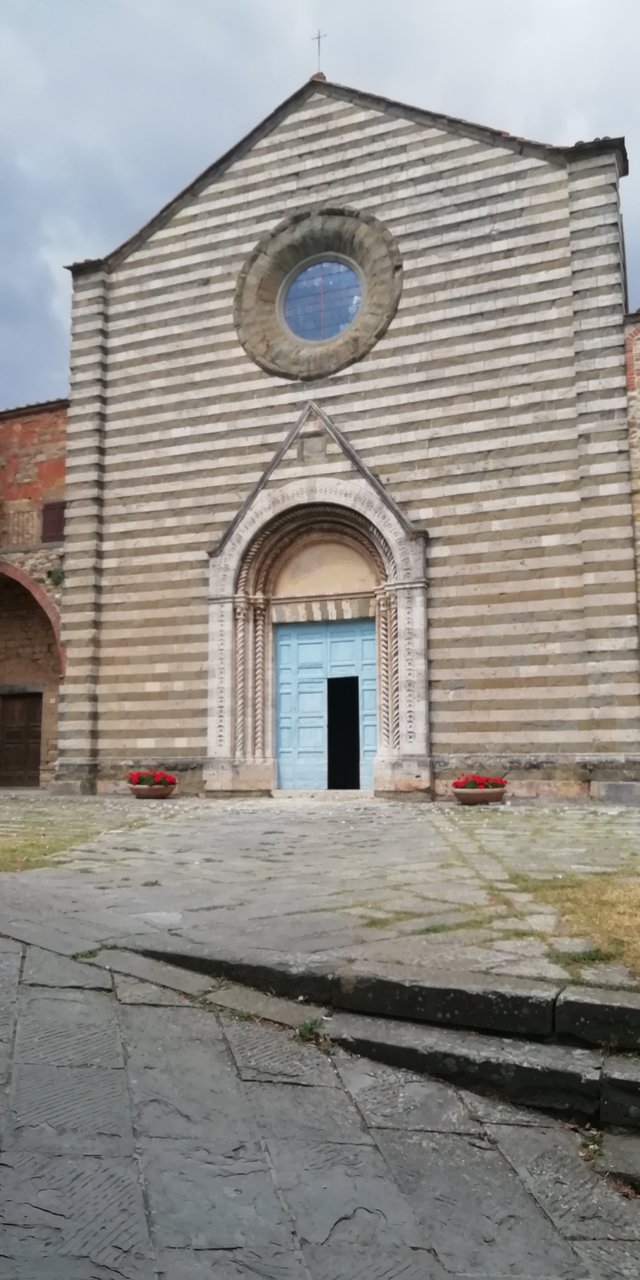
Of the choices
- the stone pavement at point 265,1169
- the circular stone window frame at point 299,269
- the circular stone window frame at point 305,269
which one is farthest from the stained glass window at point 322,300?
the stone pavement at point 265,1169

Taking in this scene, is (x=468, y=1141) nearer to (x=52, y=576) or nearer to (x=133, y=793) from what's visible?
(x=133, y=793)

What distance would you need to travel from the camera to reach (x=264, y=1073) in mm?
2844

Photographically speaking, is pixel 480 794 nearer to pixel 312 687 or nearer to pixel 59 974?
pixel 312 687

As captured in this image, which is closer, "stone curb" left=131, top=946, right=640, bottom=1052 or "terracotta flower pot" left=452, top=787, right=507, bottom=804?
"stone curb" left=131, top=946, right=640, bottom=1052

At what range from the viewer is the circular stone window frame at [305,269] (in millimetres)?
14672

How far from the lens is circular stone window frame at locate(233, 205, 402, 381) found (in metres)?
14.2

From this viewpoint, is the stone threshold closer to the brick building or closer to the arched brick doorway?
the brick building

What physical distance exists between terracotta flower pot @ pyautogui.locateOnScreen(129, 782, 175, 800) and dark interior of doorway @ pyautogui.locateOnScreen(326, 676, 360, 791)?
3.80 meters

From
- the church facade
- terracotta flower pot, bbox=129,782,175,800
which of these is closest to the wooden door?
the church facade

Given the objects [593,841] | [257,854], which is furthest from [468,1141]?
[593,841]

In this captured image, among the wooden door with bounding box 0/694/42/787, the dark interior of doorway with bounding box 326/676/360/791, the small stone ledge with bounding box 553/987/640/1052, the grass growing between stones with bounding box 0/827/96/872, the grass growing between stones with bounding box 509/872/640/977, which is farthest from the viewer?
the wooden door with bounding box 0/694/42/787

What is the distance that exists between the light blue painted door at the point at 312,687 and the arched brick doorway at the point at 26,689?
5.30 meters

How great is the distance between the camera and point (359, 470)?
13805 millimetres

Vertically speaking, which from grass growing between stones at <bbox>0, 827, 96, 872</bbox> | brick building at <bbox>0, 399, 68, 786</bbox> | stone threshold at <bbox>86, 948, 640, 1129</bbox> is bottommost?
stone threshold at <bbox>86, 948, 640, 1129</bbox>
